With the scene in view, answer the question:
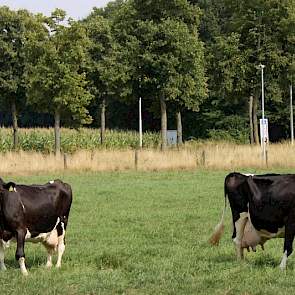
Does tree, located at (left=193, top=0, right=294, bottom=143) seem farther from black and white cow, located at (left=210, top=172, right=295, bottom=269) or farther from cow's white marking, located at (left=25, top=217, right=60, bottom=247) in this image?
cow's white marking, located at (left=25, top=217, right=60, bottom=247)

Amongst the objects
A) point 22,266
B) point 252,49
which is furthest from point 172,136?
point 22,266

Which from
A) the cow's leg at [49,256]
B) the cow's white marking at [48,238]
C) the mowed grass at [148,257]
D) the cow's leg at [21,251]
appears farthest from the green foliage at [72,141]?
the cow's leg at [21,251]

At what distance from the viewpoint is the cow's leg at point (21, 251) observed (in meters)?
9.12

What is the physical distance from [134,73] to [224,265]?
91.0 feet

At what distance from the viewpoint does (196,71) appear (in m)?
36.8

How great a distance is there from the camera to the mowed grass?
8.28 metres

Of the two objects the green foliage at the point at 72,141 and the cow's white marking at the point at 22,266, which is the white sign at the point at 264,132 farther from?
the cow's white marking at the point at 22,266

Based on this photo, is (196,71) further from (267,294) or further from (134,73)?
(267,294)

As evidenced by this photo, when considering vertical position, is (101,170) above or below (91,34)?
below

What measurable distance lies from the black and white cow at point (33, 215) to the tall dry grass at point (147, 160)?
20.4 metres

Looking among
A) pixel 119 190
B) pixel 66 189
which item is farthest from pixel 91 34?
pixel 66 189

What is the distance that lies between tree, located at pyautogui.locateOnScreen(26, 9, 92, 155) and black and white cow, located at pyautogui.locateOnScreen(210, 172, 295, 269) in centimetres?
2571

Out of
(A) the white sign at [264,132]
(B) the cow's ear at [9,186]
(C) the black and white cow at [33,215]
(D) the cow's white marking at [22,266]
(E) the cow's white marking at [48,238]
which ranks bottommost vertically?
(D) the cow's white marking at [22,266]

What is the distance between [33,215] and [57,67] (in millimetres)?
26237
